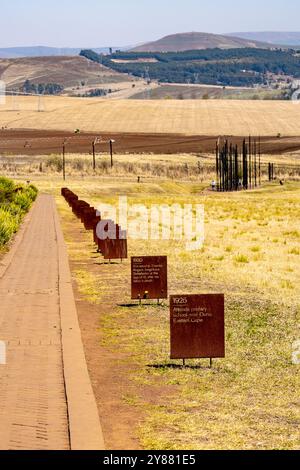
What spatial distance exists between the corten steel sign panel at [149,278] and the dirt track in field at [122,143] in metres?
117

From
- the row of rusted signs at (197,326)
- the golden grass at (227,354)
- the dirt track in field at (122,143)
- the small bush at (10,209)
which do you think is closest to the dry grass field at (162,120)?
the dirt track in field at (122,143)

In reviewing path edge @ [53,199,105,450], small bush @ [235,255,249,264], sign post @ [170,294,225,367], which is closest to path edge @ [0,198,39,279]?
small bush @ [235,255,249,264]

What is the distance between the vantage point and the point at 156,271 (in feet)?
61.2

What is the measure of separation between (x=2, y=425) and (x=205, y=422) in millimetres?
1911

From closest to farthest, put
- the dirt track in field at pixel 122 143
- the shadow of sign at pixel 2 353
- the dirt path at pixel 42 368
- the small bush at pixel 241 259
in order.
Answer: the dirt path at pixel 42 368 → the shadow of sign at pixel 2 353 → the small bush at pixel 241 259 → the dirt track in field at pixel 122 143

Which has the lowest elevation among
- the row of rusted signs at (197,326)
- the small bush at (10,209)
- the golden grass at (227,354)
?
the small bush at (10,209)

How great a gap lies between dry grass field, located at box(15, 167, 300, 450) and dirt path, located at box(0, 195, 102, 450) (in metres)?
0.26

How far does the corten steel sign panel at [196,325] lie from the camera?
43.8ft

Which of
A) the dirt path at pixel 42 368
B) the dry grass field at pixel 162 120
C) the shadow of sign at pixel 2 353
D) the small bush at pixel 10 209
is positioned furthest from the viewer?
the dry grass field at pixel 162 120

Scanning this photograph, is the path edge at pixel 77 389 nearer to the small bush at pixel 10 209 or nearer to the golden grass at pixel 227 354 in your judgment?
the golden grass at pixel 227 354

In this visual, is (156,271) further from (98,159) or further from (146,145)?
(146,145)

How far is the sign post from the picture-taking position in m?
13.3

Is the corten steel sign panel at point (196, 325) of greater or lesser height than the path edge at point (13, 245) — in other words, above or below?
above

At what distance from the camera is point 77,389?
11992 mm
